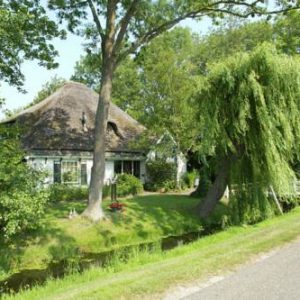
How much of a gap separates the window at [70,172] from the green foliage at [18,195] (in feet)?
41.2

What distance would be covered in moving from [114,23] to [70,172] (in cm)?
1195

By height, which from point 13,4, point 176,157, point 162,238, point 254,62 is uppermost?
point 13,4

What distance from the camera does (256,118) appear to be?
715 inches

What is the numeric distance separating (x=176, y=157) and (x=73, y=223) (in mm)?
16057

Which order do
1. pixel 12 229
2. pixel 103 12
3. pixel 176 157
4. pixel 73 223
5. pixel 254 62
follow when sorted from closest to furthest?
1. pixel 12 229
2. pixel 73 223
3. pixel 254 62
4. pixel 103 12
5. pixel 176 157

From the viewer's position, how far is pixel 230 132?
18.7m

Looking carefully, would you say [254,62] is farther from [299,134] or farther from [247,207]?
[247,207]

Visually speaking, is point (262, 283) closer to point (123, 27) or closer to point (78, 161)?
point (123, 27)

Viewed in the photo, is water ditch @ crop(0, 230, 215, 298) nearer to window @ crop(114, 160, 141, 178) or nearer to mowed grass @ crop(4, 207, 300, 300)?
mowed grass @ crop(4, 207, 300, 300)

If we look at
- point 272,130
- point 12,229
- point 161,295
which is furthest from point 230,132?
point 161,295

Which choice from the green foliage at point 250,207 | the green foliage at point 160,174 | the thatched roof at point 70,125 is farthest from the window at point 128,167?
the green foliage at point 250,207

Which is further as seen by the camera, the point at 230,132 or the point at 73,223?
the point at 230,132

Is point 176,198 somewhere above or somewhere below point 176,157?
below

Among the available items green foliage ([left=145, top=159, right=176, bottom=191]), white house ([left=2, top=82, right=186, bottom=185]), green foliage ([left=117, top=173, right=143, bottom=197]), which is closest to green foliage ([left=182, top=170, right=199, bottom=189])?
white house ([left=2, top=82, right=186, bottom=185])
